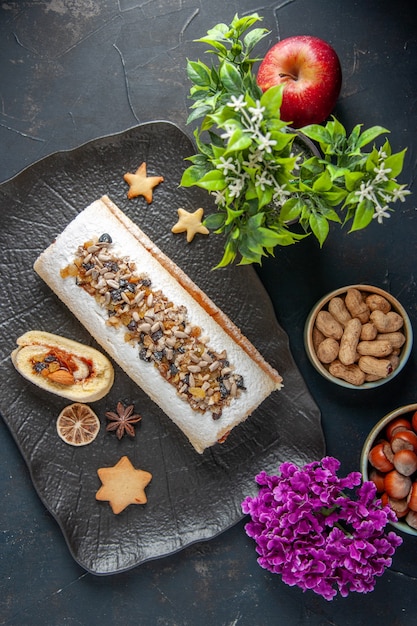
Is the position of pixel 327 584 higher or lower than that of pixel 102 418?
lower

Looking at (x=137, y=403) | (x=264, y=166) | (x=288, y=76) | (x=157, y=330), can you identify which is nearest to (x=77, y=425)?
(x=137, y=403)

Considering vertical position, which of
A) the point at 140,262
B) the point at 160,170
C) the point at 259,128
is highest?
the point at 259,128

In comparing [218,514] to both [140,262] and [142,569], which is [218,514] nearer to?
[142,569]

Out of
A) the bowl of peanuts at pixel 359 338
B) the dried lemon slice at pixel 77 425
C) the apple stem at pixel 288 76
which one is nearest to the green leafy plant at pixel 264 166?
the apple stem at pixel 288 76

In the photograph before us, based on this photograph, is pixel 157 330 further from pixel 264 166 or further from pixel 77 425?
pixel 264 166

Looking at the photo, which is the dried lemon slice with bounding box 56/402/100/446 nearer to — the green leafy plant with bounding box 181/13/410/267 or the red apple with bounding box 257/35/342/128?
the green leafy plant with bounding box 181/13/410/267

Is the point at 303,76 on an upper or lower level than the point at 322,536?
upper

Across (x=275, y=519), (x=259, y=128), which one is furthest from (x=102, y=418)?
(x=259, y=128)
